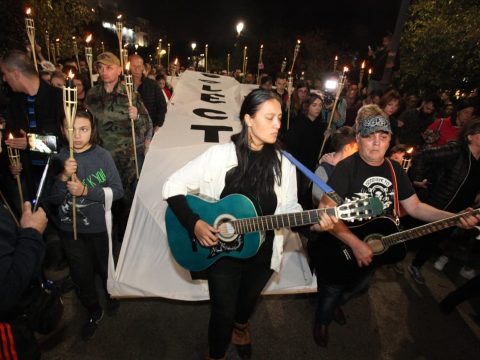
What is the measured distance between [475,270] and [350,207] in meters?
4.39

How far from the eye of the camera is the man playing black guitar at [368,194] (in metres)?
2.60

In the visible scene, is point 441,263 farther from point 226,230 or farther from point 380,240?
point 226,230

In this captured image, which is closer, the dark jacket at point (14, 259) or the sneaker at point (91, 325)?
the dark jacket at point (14, 259)

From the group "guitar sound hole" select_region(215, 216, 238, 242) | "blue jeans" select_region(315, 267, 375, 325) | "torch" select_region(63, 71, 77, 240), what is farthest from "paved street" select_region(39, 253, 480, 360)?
"torch" select_region(63, 71, 77, 240)

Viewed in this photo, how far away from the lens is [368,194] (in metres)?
2.65

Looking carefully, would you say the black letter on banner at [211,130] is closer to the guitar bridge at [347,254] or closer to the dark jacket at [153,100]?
the dark jacket at [153,100]

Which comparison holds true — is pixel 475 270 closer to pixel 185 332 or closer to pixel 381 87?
pixel 185 332

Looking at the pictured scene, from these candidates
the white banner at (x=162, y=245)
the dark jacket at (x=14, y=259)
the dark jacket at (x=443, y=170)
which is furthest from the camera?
the dark jacket at (x=443, y=170)

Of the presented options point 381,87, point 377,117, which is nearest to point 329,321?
point 377,117

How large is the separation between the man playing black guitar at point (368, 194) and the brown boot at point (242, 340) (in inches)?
37.2

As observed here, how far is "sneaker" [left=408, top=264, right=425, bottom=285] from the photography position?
443cm

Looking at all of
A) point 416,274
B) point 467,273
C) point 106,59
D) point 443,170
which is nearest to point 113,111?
point 106,59

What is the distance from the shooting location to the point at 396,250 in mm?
2830

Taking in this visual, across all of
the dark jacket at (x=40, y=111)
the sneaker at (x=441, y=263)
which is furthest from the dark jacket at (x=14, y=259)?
the sneaker at (x=441, y=263)
